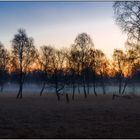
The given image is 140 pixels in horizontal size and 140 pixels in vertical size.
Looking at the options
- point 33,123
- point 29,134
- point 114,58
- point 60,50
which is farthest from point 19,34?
point 29,134

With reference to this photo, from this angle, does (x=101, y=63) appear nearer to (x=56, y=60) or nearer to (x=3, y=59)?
(x=56, y=60)

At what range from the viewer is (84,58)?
7512cm

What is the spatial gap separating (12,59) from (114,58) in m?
38.5

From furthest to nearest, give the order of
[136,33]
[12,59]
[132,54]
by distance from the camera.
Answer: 1. [12,59]
2. [132,54]
3. [136,33]

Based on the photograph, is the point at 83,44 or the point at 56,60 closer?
the point at 83,44

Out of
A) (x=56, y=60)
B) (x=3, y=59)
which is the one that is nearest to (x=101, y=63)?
(x=56, y=60)

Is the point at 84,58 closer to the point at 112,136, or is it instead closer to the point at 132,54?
the point at 132,54

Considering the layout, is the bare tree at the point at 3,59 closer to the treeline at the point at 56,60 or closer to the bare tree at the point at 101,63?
the treeline at the point at 56,60

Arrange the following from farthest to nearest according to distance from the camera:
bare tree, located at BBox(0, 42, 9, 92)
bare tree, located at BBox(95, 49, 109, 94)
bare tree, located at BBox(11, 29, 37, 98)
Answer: bare tree, located at BBox(95, 49, 109, 94)
bare tree, located at BBox(0, 42, 9, 92)
bare tree, located at BBox(11, 29, 37, 98)

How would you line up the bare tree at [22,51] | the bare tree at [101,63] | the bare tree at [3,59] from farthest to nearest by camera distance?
the bare tree at [101,63] → the bare tree at [3,59] → the bare tree at [22,51]

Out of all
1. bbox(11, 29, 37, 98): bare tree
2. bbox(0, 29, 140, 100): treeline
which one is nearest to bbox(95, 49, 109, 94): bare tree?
bbox(0, 29, 140, 100): treeline

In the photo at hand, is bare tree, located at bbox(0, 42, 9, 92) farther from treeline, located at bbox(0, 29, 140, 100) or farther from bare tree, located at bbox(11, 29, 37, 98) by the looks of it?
bare tree, located at bbox(11, 29, 37, 98)

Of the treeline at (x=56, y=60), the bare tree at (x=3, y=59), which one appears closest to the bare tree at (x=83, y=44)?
the treeline at (x=56, y=60)

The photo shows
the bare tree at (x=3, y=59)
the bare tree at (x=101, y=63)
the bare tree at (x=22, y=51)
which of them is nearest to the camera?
the bare tree at (x=22, y=51)
